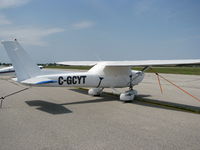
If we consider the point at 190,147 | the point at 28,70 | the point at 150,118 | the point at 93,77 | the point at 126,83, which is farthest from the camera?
the point at 126,83

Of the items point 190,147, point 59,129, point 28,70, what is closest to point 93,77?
point 28,70

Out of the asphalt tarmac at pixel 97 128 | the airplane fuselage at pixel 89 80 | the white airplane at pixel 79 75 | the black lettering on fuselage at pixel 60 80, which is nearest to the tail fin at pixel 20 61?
A: the white airplane at pixel 79 75

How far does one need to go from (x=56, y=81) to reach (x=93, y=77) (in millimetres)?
1866

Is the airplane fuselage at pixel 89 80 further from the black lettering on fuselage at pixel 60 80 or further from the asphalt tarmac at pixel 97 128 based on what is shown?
the asphalt tarmac at pixel 97 128

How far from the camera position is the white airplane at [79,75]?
7.50m

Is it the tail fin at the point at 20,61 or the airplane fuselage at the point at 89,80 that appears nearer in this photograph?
the tail fin at the point at 20,61

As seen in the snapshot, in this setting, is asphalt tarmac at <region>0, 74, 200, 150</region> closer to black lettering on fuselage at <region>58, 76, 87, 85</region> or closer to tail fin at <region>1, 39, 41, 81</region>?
black lettering on fuselage at <region>58, 76, 87, 85</region>

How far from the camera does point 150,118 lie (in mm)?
6152

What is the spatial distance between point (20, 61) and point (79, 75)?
93.8 inches

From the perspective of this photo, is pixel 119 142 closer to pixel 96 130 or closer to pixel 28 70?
pixel 96 130

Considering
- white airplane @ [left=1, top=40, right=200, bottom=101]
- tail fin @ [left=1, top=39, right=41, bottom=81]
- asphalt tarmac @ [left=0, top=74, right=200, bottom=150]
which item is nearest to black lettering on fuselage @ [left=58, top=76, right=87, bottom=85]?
white airplane @ [left=1, top=40, right=200, bottom=101]

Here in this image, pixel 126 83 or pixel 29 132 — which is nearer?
pixel 29 132

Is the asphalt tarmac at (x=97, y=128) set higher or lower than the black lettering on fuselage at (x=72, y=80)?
Answer: lower

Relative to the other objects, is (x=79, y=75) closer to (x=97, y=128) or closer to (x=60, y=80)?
(x=60, y=80)
